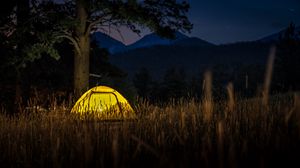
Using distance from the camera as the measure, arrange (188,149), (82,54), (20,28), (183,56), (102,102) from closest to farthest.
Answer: (188,149), (102,102), (20,28), (82,54), (183,56)

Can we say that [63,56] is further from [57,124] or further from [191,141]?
[191,141]

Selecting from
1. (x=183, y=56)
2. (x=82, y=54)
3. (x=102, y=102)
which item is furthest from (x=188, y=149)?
(x=183, y=56)

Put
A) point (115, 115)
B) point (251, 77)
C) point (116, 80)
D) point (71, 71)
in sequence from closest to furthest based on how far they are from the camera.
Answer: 1. point (115, 115)
2. point (116, 80)
3. point (71, 71)
4. point (251, 77)

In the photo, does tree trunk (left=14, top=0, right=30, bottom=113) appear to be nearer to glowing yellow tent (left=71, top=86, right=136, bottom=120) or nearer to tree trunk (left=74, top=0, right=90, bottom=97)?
tree trunk (left=74, top=0, right=90, bottom=97)

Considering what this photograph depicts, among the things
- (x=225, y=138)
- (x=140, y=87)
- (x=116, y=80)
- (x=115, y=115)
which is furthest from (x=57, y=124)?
(x=140, y=87)

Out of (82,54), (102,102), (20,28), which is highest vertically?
(20,28)

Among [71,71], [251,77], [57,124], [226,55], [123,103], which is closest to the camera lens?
[57,124]

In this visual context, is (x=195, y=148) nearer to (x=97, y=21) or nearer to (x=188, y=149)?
(x=188, y=149)

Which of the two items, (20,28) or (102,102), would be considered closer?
(102,102)

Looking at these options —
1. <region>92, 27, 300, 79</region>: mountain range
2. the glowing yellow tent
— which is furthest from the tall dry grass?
<region>92, 27, 300, 79</region>: mountain range

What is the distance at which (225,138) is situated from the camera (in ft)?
15.1

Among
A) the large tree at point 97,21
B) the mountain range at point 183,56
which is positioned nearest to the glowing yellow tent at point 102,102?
the large tree at point 97,21

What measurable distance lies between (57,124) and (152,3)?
6.03 m

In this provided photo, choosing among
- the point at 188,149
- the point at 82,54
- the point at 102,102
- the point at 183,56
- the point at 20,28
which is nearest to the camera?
the point at 188,149
